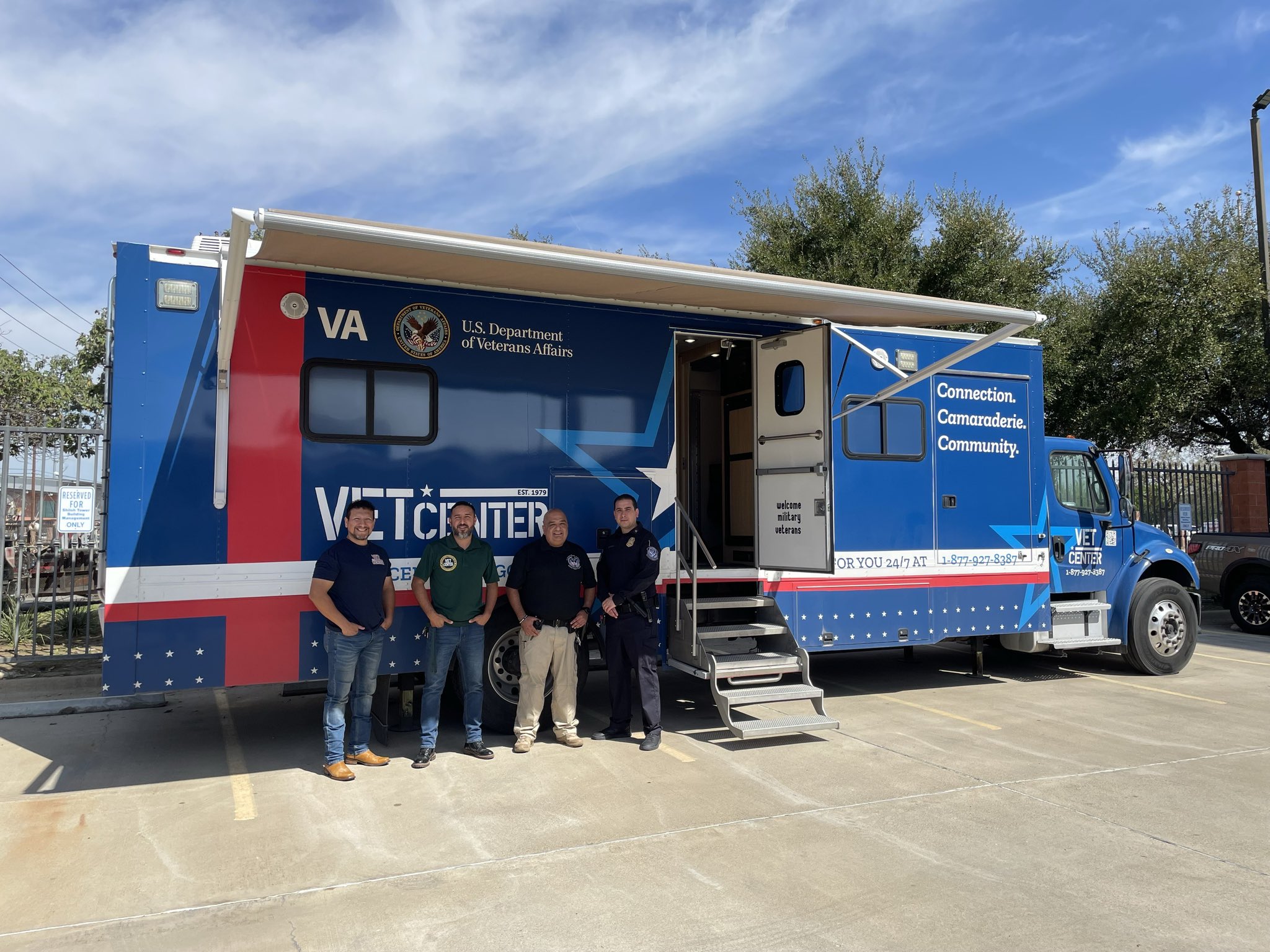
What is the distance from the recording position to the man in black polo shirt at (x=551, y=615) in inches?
239

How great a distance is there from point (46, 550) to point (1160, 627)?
10982 millimetres

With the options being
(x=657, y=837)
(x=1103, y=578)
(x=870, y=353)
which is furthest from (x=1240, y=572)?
(x=657, y=837)

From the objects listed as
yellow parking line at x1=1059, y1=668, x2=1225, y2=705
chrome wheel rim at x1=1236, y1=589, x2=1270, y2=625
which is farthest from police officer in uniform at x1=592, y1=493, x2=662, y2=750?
chrome wheel rim at x1=1236, y1=589, x2=1270, y2=625

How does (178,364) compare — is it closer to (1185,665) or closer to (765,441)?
(765,441)

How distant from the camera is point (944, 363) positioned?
6590 mm

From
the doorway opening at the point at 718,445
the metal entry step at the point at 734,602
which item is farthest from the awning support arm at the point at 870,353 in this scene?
the metal entry step at the point at 734,602

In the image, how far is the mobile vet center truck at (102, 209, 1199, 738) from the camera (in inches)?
212

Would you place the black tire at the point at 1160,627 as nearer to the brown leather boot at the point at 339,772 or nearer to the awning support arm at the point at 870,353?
the awning support arm at the point at 870,353

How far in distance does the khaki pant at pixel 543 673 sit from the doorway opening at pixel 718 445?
7.63 feet

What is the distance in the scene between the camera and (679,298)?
21.4 ft

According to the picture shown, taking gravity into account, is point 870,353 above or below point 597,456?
above

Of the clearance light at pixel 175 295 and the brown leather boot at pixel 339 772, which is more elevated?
the clearance light at pixel 175 295

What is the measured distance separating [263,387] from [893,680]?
614 centimetres

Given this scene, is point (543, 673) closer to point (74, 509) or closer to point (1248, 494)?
point (74, 509)
